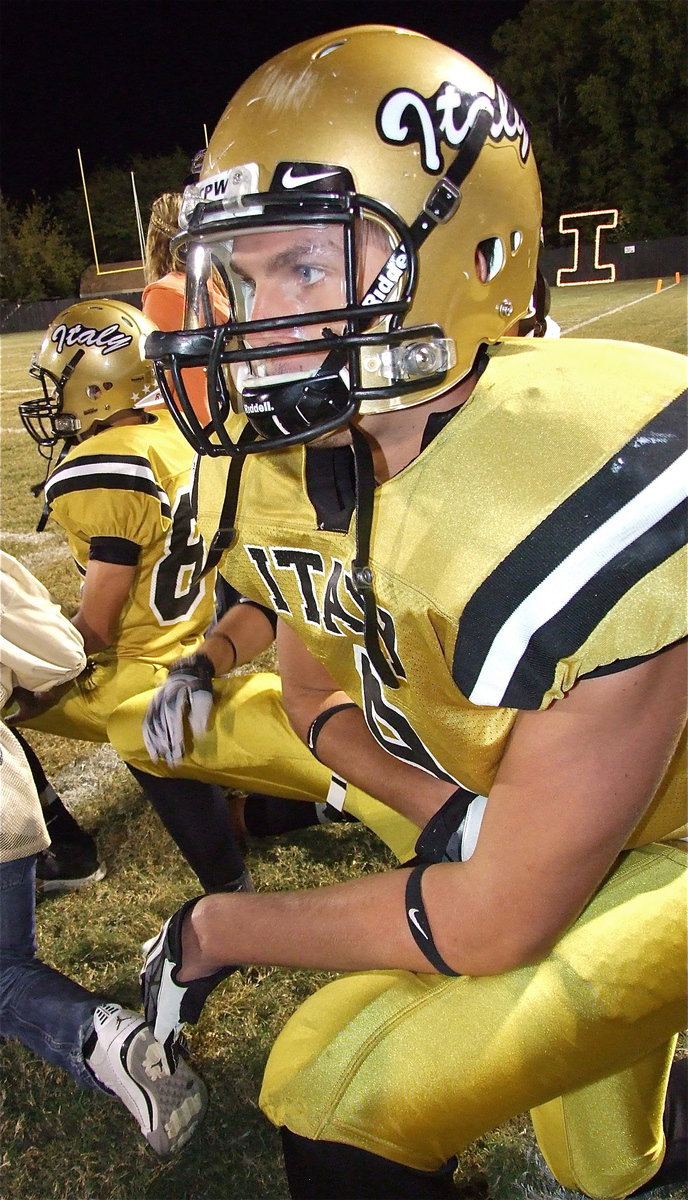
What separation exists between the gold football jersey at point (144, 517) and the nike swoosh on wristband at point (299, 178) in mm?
1185

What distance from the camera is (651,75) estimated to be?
2684 cm

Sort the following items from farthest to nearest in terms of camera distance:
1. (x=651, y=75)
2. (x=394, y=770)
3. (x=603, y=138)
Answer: (x=603, y=138) < (x=651, y=75) < (x=394, y=770)

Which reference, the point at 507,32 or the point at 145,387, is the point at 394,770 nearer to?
the point at 145,387

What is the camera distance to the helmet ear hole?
3.77 feet

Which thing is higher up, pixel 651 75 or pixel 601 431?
pixel 651 75

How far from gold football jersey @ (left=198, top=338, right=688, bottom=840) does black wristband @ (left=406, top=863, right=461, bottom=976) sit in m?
0.18

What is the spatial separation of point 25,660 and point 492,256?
1299 mm

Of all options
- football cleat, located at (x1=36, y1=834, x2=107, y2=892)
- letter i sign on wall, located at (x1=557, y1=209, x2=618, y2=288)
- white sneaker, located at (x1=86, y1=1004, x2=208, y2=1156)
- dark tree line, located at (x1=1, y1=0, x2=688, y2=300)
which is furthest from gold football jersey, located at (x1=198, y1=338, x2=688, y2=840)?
dark tree line, located at (x1=1, y1=0, x2=688, y2=300)

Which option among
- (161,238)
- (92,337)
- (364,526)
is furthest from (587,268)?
(364,526)

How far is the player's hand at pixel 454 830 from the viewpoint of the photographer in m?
1.21

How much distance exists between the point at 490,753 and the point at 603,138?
33.0 metres

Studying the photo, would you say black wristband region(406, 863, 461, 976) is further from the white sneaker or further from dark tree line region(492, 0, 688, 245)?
dark tree line region(492, 0, 688, 245)

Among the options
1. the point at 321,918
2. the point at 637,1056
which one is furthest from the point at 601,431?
the point at 637,1056

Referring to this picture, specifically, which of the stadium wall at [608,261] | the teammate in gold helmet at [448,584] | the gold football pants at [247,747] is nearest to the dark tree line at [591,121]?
the stadium wall at [608,261]
